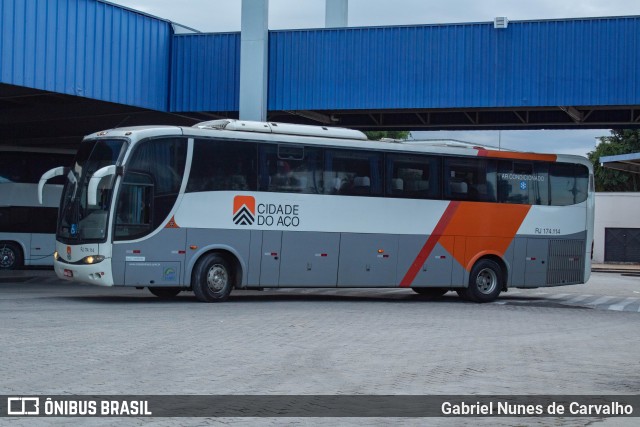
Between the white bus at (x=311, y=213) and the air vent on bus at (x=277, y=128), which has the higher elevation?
the air vent on bus at (x=277, y=128)

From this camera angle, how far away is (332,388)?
9.99 metres

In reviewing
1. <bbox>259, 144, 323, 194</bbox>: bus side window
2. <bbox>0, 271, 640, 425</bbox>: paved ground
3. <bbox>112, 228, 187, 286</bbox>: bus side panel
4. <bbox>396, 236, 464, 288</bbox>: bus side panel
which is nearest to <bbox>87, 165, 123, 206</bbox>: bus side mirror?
<bbox>112, 228, 187, 286</bbox>: bus side panel

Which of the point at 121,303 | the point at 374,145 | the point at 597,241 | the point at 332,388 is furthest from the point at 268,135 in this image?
the point at 597,241

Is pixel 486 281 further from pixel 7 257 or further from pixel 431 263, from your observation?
pixel 7 257

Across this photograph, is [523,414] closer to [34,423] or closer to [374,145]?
[34,423]

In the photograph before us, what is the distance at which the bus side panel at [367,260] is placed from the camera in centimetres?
2267

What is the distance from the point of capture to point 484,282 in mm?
24594

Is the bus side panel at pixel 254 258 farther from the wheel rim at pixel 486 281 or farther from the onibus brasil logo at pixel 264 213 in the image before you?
the wheel rim at pixel 486 281

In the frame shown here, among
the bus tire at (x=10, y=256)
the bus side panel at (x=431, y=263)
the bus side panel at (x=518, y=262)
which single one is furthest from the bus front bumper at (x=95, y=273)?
the bus tire at (x=10, y=256)

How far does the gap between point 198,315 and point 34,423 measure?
33.3 ft

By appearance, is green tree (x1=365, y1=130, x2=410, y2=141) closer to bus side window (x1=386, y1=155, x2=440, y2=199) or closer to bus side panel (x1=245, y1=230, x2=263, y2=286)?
bus side window (x1=386, y1=155, x2=440, y2=199)

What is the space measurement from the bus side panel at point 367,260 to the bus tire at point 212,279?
273 cm

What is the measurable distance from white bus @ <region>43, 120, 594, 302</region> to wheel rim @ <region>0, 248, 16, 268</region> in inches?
529

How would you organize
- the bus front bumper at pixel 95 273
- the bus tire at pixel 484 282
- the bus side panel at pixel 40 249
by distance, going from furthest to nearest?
the bus side panel at pixel 40 249 < the bus tire at pixel 484 282 < the bus front bumper at pixel 95 273
